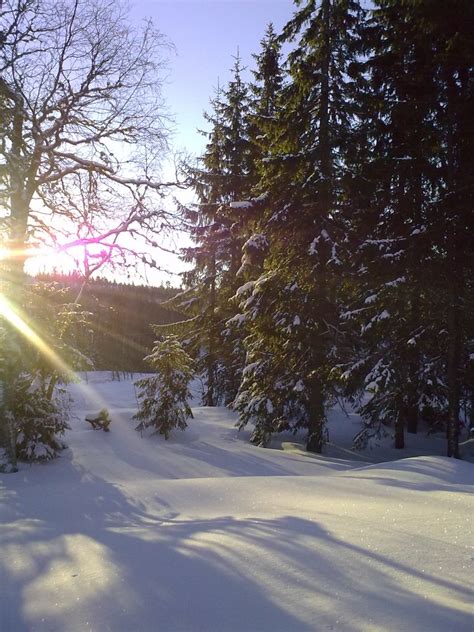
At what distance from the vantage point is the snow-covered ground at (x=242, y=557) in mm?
2467

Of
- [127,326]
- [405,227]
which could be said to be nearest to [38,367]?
[405,227]

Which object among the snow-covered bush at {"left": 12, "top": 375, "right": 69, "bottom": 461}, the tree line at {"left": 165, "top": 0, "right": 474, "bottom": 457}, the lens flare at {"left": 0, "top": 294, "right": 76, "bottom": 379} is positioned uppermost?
the tree line at {"left": 165, "top": 0, "right": 474, "bottom": 457}

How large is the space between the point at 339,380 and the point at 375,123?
6.98 meters

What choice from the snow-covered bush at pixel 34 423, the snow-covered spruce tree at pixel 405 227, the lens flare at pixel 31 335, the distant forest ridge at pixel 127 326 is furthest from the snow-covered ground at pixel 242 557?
the distant forest ridge at pixel 127 326

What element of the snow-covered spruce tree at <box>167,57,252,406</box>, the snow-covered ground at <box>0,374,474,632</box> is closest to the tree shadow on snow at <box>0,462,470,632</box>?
the snow-covered ground at <box>0,374,474,632</box>

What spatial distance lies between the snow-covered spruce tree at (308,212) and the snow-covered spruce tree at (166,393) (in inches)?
107

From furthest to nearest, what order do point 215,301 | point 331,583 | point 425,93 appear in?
point 215,301, point 425,93, point 331,583

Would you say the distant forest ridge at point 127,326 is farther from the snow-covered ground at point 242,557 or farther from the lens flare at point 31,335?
the snow-covered ground at point 242,557

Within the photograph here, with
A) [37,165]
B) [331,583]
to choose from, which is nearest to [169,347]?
[37,165]

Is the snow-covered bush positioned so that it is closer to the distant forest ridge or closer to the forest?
the forest

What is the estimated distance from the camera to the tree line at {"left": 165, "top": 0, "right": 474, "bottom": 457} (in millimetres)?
10617

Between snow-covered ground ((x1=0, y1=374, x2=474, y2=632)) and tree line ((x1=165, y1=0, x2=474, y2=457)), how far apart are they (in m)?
5.13

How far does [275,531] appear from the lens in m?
3.78

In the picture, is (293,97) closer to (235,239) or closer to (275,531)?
(235,239)
